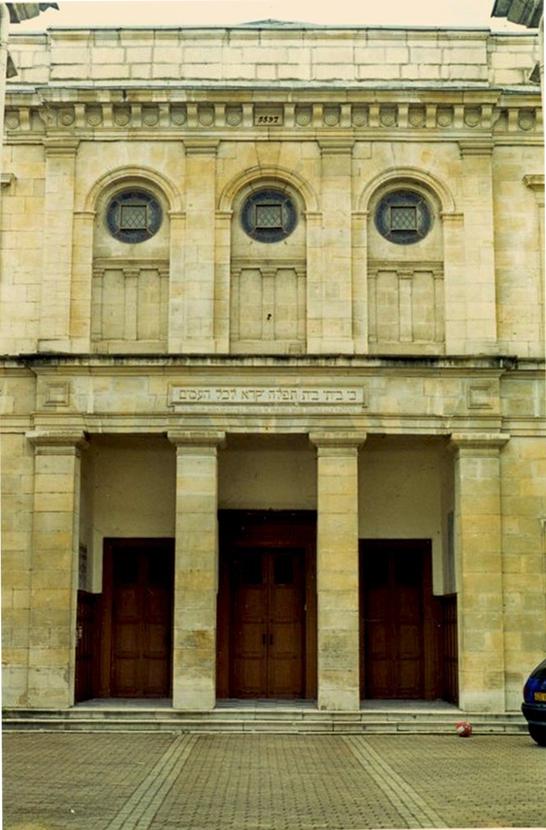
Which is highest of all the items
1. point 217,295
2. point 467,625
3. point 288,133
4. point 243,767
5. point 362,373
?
point 288,133

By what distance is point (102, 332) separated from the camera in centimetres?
2523

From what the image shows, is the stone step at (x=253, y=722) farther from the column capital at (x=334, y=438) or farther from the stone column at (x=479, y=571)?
the column capital at (x=334, y=438)

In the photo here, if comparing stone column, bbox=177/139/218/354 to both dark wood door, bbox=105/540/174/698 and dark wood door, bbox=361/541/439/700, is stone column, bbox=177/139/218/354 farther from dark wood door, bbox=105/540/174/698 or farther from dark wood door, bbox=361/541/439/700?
dark wood door, bbox=361/541/439/700

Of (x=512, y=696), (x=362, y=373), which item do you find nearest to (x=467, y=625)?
(x=512, y=696)

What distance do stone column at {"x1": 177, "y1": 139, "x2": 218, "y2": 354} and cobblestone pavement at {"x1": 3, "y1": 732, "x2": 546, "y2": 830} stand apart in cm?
769

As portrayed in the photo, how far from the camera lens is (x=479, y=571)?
2409 centimetres

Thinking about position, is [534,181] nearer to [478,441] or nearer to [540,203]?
[540,203]

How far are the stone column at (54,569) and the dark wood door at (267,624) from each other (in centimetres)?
409

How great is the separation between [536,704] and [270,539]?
25.6 ft

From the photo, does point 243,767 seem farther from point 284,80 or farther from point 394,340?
point 284,80

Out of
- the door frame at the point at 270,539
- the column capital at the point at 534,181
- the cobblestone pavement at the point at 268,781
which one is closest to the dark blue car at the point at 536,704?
the cobblestone pavement at the point at 268,781

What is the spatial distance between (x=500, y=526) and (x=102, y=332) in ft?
28.5

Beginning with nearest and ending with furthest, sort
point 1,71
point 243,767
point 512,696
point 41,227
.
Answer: point 1,71, point 243,767, point 512,696, point 41,227

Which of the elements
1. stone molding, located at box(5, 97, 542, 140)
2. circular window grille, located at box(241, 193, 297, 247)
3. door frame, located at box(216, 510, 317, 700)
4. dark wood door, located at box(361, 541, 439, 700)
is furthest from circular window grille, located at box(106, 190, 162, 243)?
dark wood door, located at box(361, 541, 439, 700)
